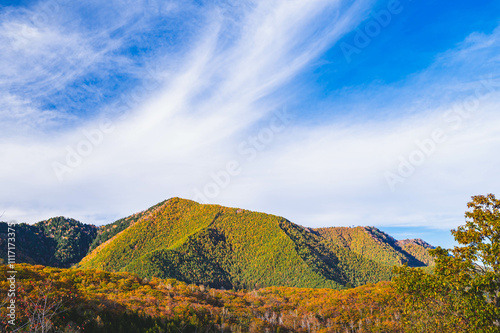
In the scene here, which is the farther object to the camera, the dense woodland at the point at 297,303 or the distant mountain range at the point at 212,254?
the distant mountain range at the point at 212,254

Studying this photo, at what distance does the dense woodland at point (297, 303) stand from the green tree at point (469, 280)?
0.04 m

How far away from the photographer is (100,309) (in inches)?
1058

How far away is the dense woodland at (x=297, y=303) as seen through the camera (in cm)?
1236

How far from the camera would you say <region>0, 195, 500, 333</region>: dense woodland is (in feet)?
40.5

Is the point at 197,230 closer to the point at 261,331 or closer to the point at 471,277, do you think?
the point at 261,331

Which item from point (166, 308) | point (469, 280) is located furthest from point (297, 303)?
point (469, 280)

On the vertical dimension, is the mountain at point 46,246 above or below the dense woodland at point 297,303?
above

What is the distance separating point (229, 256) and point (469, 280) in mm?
165846

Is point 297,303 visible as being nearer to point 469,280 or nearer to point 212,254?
point 469,280

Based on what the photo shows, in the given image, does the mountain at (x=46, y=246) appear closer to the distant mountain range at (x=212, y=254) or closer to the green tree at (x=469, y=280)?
the distant mountain range at (x=212, y=254)

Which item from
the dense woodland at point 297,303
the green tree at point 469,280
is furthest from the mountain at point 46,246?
the green tree at point 469,280

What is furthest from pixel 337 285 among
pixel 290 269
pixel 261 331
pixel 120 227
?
pixel 120 227

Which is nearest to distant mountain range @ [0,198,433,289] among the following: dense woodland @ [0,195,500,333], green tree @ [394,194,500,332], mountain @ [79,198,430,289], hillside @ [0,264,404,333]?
mountain @ [79,198,430,289]

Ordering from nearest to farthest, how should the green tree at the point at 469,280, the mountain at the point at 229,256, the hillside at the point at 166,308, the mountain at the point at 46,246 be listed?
the green tree at the point at 469,280 < the hillside at the point at 166,308 < the mountain at the point at 229,256 < the mountain at the point at 46,246
